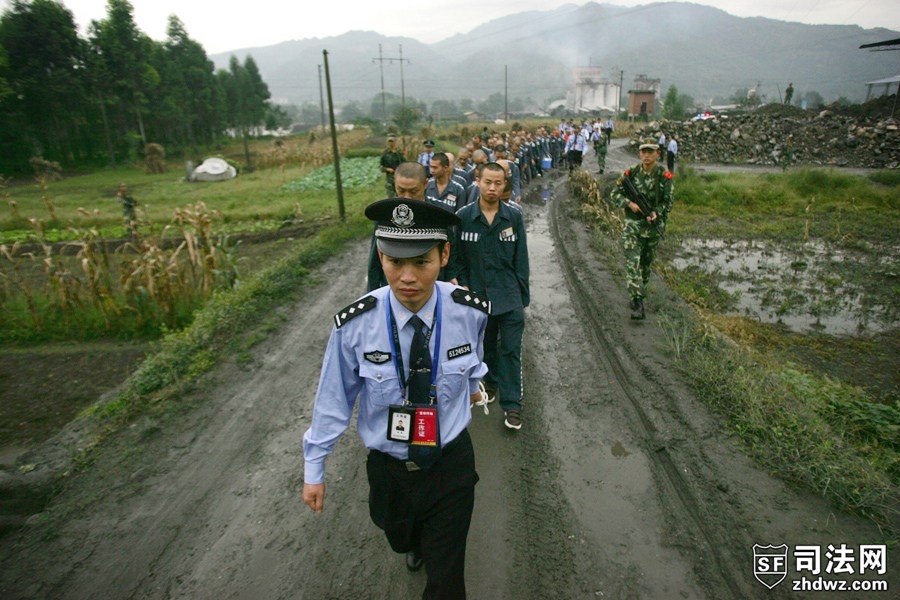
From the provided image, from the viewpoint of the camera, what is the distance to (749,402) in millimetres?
4383

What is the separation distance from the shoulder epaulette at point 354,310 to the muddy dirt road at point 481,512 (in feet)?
5.54

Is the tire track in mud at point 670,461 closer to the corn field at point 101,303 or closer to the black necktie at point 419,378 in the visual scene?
the black necktie at point 419,378

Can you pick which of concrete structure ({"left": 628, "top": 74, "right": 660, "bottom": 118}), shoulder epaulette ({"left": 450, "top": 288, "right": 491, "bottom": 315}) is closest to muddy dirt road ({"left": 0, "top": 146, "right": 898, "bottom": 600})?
shoulder epaulette ({"left": 450, "top": 288, "right": 491, "bottom": 315})

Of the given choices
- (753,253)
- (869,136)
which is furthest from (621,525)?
(869,136)

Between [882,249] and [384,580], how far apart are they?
41.6ft

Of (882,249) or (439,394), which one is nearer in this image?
(439,394)

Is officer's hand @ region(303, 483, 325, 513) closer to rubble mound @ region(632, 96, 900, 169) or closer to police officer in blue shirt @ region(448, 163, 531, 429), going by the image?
police officer in blue shirt @ region(448, 163, 531, 429)

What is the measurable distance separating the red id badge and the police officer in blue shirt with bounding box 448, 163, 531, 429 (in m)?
2.32

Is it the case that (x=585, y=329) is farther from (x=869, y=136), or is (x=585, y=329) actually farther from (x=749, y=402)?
(x=869, y=136)

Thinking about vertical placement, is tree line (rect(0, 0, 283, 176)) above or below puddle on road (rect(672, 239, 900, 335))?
above

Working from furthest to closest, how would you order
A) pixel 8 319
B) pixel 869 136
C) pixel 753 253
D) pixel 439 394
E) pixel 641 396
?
pixel 869 136
pixel 753 253
pixel 8 319
pixel 641 396
pixel 439 394

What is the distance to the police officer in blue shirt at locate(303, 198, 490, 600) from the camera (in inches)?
87.4

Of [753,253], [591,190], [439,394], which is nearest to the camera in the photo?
[439,394]

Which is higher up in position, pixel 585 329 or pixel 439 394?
pixel 439 394
